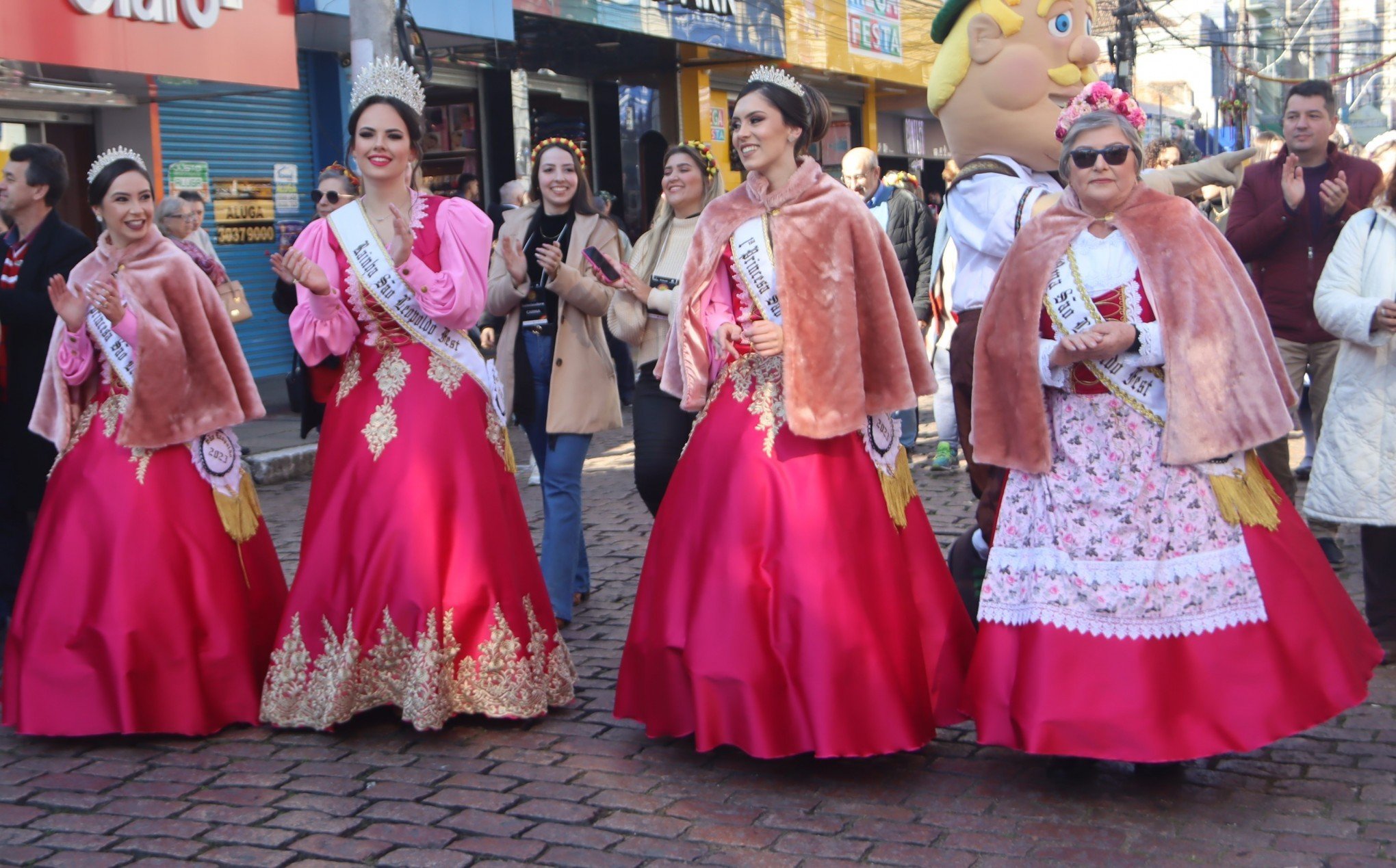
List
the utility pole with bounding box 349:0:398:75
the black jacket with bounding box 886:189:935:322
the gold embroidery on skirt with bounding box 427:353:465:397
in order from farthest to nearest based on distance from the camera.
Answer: the black jacket with bounding box 886:189:935:322 < the utility pole with bounding box 349:0:398:75 < the gold embroidery on skirt with bounding box 427:353:465:397

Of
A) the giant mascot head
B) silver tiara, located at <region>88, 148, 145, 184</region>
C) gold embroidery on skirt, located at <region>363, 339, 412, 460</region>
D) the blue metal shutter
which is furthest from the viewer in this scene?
the blue metal shutter

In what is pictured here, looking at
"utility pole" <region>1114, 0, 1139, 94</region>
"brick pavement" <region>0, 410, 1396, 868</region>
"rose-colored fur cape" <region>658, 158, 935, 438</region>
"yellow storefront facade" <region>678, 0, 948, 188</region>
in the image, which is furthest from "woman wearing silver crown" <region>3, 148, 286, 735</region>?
"utility pole" <region>1114, 0, 1139, 94</region>

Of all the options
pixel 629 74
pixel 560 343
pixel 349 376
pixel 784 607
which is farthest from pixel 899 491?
pixel 629 74

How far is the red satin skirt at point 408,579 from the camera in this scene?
15.2 feet

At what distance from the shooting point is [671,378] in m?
4.68

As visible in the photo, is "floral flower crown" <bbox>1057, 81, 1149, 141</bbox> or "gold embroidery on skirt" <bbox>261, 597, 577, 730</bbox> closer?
"floral flower crown" <bbox>1057, 81, 1149, 141</bbox>

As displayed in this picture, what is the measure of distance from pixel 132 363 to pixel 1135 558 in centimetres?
320

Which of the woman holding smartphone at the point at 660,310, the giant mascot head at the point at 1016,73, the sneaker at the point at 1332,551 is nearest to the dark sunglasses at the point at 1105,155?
the giant mascot head at the point at 1016,73

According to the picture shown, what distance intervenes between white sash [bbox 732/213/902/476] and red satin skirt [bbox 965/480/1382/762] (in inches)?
29.4

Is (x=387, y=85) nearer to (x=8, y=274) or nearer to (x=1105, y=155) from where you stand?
(x=8, y=274)

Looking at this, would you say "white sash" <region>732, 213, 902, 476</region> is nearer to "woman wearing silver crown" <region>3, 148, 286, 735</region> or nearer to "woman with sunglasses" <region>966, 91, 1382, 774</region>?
"woman with sunglasses" <region>966, 91, 1382, 774</region>

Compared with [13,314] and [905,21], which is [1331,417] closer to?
[13,314]

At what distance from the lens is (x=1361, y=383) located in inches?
209

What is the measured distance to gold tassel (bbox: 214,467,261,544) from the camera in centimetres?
502
